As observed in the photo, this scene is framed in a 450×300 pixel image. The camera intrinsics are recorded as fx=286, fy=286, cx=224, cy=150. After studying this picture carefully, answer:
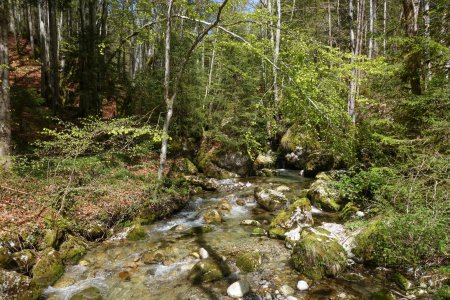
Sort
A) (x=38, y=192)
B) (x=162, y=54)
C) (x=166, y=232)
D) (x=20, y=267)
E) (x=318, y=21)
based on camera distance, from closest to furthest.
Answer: (x=20, y=267), (x=38, y=192), (x=166, y=232), (x=162, y=54), (x=318, y=21)

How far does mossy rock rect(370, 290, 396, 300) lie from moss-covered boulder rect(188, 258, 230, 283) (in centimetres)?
313

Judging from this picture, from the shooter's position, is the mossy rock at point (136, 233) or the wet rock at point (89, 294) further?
the mossy rock at point (136, 233)

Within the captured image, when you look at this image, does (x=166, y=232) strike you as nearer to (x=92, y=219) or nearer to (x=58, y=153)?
(x=92, y=219)

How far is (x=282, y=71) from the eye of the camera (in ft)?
24.4

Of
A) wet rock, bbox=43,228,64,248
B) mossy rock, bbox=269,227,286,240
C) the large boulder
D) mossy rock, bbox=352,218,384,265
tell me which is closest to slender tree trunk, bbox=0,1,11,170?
wet rock, bbox=43,228,64,248

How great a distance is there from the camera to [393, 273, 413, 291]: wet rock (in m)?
5.85

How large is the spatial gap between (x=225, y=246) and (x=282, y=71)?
203 inches

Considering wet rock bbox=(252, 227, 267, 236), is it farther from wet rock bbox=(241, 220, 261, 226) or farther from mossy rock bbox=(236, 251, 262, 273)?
mossy rock bbox=(236, 251, 262, 273)

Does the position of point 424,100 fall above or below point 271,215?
above

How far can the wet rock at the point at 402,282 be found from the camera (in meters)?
5.85

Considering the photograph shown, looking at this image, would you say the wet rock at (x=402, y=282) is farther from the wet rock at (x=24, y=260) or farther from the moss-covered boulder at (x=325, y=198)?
the wet rock at (x=24, y=260)

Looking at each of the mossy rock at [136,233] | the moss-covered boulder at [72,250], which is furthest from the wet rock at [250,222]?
the moss-covered boulder at [72,250]

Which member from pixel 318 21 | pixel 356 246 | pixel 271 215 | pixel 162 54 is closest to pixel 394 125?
pixel 356 246

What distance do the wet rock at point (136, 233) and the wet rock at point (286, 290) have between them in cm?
472
